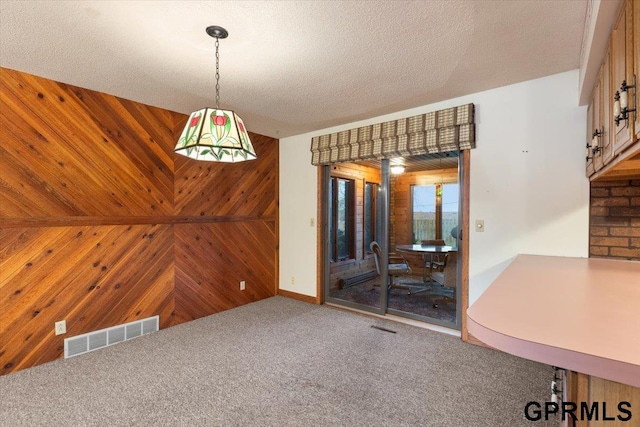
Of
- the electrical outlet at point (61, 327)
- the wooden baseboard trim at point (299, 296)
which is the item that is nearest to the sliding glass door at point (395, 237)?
the wooden baseboard trim at point (299, 296)

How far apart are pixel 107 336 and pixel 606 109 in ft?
14.2

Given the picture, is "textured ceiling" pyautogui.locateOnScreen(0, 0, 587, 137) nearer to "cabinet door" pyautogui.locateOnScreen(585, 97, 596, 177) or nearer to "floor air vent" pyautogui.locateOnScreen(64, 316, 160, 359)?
"cabinet door" pyautogui.locateOnScreen(585, 97, 596, 177)

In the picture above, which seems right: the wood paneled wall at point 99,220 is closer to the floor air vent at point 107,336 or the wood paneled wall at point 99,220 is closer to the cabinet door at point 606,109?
the floor air vent at point 107,336

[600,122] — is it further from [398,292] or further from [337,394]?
[398,292]

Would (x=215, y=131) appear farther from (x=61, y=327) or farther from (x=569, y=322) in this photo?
(x=61, y=327)

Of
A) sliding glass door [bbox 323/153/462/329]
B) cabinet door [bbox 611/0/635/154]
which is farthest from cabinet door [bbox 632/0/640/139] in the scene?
sliding glass door [bbox 323/153/462/329]

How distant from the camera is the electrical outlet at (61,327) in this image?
2.68m

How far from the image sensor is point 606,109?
1.67 metres

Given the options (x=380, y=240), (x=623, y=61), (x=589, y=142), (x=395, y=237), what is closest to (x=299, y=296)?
(x=380, y=240)

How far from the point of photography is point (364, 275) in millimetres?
Answer: 4883

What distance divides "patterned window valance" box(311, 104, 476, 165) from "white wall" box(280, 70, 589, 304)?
0.45 feet

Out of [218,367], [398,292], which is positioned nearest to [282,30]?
[218,367]

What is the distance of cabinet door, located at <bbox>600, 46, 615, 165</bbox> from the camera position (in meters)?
1.57

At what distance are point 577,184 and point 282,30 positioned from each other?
265cm
